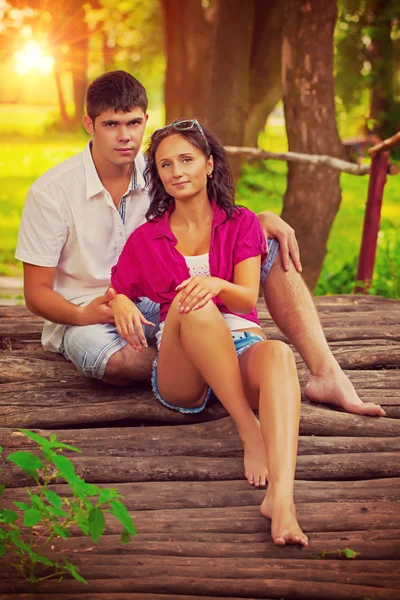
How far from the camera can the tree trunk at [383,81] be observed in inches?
674

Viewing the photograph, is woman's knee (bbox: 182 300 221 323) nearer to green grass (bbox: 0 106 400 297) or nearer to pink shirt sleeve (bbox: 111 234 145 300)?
pink shirt sleeve (bbox: 111 234 145 300)

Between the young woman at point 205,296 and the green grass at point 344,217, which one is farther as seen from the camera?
the green grass at point 344,217

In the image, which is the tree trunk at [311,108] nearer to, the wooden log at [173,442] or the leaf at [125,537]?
the wooden log at [173,442]

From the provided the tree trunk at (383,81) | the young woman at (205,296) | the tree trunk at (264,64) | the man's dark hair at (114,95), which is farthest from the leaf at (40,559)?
the tree trunk at (383,81)

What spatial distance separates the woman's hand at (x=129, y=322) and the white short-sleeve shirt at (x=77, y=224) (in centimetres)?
62

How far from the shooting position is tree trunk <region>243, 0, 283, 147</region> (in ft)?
35.7

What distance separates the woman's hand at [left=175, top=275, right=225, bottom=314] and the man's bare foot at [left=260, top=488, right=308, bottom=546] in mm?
704

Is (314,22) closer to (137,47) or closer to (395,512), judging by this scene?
(395,512)

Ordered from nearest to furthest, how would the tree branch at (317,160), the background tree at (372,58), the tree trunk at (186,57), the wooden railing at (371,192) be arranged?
1. the wooden railing at (371,192)
2. the tree branch at (317,160)
3. the tree trunk at (186,57)
4. the background tree at (372,58)

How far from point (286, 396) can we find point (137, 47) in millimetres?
26581

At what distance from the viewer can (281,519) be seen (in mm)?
2826

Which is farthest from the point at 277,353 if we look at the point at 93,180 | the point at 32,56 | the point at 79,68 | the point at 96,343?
the point at 79,68

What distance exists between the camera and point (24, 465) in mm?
2477

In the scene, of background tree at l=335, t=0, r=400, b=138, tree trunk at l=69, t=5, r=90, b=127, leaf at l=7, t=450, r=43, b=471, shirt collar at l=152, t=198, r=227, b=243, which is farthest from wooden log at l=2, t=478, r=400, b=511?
tree trunk at l=69, t=5, r=90, b=127
